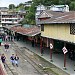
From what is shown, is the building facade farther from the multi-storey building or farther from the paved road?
the multi-storey building

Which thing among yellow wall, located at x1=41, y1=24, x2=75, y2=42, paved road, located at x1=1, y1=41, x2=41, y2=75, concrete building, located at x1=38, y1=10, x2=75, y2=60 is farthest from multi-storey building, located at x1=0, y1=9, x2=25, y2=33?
paved road, located at x1=1, y1=41, x2=41, y2=75

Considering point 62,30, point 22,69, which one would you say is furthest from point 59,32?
point 22,69

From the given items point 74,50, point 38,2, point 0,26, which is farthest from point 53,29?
point 0,26

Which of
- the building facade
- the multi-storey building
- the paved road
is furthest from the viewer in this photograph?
the multi-storey building

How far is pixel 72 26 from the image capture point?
25.9 meters

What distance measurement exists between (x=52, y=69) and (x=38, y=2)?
80.0 metres

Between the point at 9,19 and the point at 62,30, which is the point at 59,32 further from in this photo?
the point at 9,19

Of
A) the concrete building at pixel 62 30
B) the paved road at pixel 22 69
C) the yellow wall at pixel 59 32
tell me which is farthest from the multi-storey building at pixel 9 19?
the paved road at pixel 22 69

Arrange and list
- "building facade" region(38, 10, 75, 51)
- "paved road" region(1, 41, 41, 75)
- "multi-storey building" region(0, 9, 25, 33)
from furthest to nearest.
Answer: "multi-storey building" region(0, 9, 25, 33) < "paved road" region(1, 41, 41, 75) < "building facade" region(38, 10, 75, 51)

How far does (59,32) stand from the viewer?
31109 mm

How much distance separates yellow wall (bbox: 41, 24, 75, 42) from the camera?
27.3m

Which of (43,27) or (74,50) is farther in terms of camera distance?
(43,27)

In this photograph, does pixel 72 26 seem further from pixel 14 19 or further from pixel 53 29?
pixel 14 19

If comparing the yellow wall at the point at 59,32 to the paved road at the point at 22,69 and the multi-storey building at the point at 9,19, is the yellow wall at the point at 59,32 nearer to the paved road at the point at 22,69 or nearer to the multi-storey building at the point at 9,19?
the paved road at the point at 22,69
